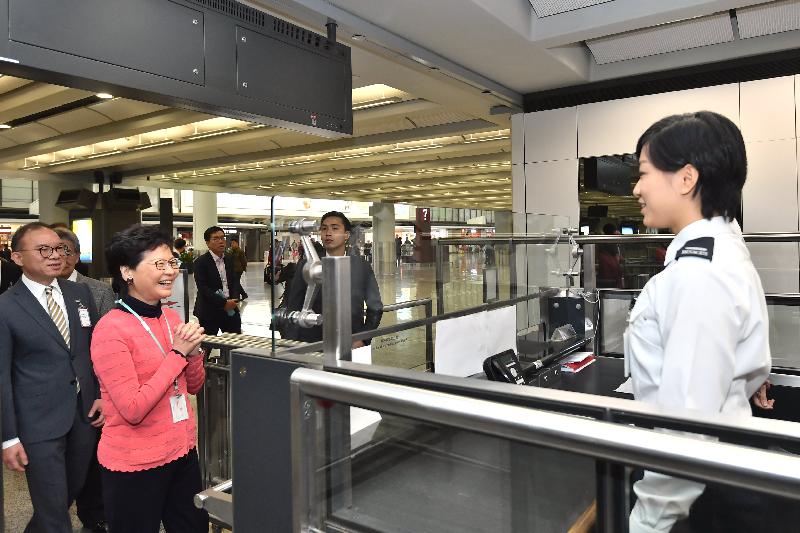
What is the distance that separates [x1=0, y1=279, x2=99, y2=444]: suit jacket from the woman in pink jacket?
602 millimetres

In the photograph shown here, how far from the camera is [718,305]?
38.6 inches

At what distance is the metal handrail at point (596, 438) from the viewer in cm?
58

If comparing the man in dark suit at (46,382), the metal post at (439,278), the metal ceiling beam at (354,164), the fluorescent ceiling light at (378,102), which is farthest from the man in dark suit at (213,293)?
the metal ceiling beam at (354,164)

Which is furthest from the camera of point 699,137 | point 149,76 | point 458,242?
point 149,76

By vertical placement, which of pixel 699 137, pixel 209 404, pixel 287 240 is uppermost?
pixel 699 137

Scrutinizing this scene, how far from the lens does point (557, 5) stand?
3951 mm

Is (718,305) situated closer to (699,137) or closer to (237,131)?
(699,137)

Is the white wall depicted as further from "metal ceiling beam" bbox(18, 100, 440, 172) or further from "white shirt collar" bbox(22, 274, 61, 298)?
"white shirt collar" bbox(22, 274, 61, 298)

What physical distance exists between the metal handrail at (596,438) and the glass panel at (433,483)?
135mm

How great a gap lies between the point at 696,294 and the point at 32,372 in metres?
2.45

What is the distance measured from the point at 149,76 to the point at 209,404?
1466mm

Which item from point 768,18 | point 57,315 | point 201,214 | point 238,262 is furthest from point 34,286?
point 201,214

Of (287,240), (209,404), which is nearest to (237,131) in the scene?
(209,404)

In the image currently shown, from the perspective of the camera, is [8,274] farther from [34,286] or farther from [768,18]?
[768,18]
